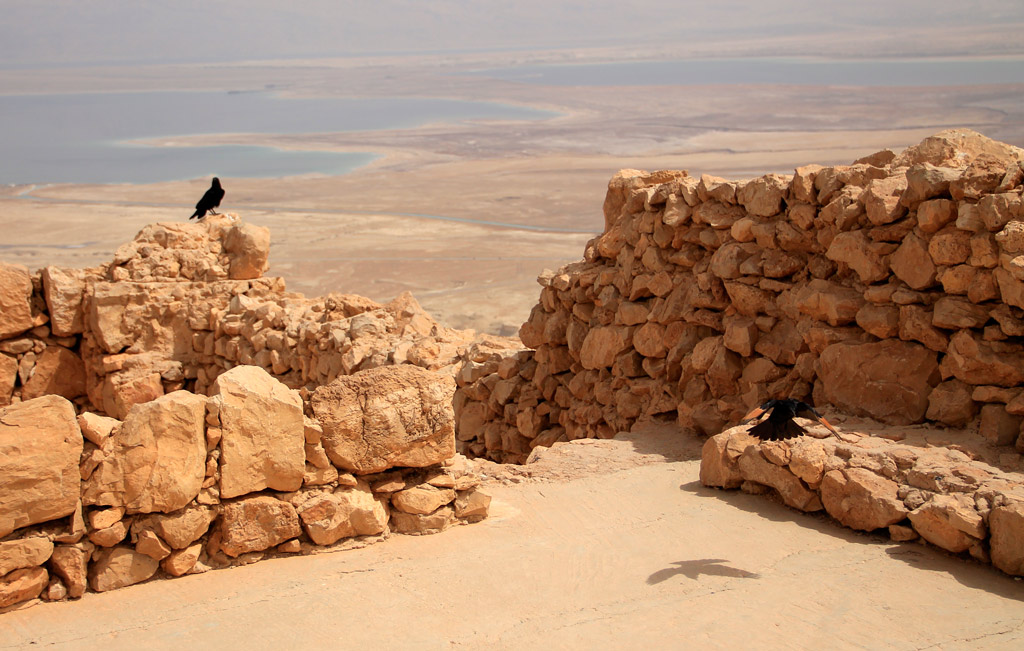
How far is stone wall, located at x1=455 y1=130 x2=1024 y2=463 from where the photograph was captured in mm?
6188

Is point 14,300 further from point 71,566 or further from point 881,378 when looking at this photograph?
point 881,378

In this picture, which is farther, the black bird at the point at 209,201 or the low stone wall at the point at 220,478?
the black bird at the point at 209,201

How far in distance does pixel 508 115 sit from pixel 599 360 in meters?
53.4

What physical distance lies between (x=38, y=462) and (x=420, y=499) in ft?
6.26

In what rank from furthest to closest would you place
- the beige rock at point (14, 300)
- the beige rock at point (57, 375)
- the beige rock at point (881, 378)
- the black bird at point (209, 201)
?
the black bird at point (209, 201) < the beige rock at point (57, 375) < the beige rock at point (14, 300) < the beige rock at point (881, 378)

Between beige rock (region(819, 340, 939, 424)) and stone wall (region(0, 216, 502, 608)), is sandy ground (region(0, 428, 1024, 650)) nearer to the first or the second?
stone wall (region(0, 216, 502, 608))

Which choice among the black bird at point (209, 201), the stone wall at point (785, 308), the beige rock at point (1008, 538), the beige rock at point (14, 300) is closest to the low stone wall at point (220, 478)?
the beige rock at point (1008, 538)

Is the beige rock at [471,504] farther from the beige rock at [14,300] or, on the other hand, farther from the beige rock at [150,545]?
the beige rock at [14,300]

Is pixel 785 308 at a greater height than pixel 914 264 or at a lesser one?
lesser

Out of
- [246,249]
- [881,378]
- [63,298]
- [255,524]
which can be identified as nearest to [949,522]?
[881,378]

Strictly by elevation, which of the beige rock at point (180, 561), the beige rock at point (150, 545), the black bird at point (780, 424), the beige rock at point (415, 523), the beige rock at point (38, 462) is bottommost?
the beige rock at point (415, 523)

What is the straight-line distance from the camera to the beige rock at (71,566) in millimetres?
4508

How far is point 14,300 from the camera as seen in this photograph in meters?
8.99

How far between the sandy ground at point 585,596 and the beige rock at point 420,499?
161 mm
